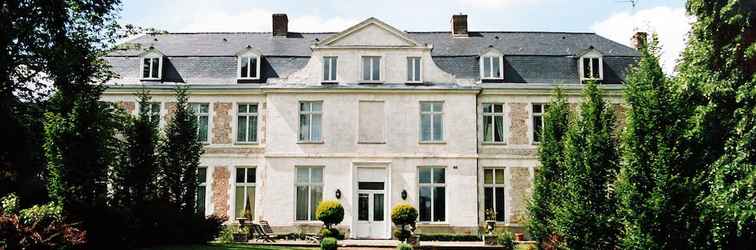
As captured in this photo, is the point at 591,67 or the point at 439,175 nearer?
the point at 439,175

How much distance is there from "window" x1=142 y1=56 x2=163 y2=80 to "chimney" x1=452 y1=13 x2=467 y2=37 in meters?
11.5

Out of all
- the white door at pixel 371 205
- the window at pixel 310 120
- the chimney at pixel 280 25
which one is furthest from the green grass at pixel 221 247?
the chimney at pixel 280 25

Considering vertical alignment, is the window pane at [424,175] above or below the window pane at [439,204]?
above

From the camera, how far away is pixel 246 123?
25531mm

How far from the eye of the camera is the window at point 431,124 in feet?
81.5

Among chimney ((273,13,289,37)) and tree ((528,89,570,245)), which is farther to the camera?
chimney ((273,13,289,37))

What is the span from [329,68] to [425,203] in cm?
589

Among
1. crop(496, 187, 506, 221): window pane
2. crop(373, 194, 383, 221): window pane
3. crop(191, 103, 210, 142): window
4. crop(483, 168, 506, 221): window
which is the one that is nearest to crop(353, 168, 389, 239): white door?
crop(373, 194, 383, 221): window pane

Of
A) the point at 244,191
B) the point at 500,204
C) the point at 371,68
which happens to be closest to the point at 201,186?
the point at 244,191

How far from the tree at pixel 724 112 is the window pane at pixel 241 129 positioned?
15.0 m

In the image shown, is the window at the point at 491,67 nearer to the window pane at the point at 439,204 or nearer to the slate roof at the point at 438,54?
the slate roof at the point at 438,54

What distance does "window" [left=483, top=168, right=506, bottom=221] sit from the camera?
24.9 m

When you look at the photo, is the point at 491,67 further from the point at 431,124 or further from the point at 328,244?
the point at 328,244

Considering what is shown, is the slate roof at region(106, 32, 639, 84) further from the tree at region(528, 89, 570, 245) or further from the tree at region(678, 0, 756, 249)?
the tree at region(678, 0, 756, 249)
